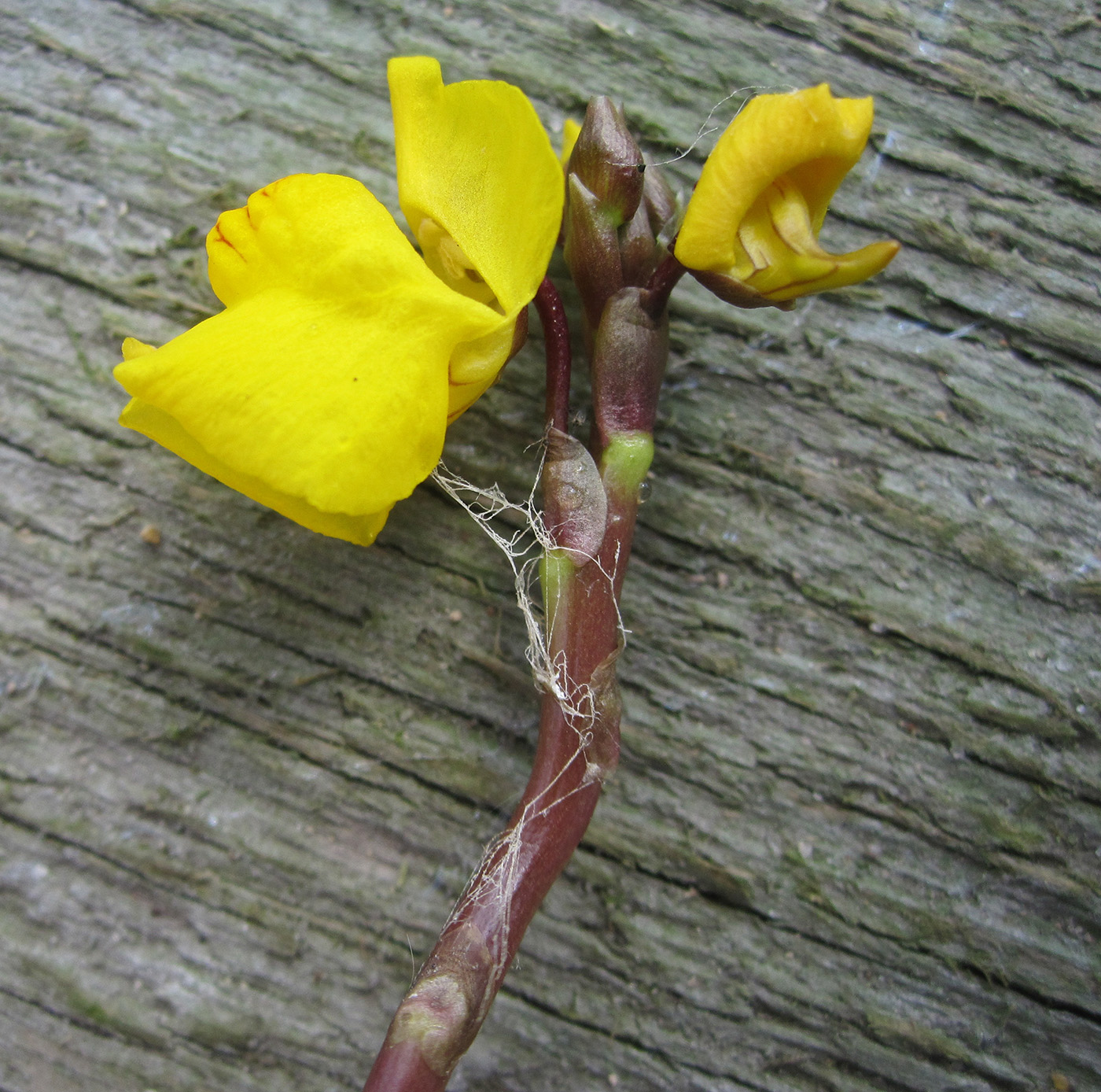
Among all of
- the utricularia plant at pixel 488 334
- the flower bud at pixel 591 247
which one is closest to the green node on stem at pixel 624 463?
the utricularia plant at pixel 488 334

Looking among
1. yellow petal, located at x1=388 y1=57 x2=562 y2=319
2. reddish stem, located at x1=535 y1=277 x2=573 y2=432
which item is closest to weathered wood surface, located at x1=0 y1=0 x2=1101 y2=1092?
reddish stem, located at x1=535 y1=277 x2=573 y2=432

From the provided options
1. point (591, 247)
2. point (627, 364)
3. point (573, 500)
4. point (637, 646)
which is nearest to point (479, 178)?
point (591, 247)

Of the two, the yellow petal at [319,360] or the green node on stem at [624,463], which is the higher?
the yellow petal at [319,360]

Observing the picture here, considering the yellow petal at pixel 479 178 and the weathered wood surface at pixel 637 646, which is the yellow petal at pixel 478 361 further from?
the weathered wood surface at pixel 637 646

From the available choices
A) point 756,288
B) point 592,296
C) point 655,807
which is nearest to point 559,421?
point 592,296

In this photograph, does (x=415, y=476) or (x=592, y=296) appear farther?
(x=592, y=296)

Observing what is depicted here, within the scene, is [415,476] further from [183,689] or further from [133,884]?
[133,884]
